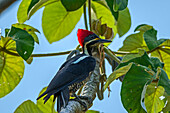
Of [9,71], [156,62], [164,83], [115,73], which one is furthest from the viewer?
[9,71]

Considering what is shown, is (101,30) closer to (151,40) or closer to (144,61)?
(151,40)

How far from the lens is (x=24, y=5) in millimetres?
1985

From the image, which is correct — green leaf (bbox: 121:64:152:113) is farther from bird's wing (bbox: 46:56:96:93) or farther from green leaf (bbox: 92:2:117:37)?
green leaf (bbox: 92:2:117:37)

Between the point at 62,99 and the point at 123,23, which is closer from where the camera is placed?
the point at 62,99

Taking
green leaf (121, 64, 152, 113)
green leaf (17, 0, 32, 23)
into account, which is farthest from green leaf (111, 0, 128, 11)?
green leaf (17, 0, 32, 23)

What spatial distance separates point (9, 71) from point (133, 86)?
0.88 meters

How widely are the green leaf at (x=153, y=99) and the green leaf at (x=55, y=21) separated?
0.99 meters

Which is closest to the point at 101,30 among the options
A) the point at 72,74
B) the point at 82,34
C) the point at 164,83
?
the point at 82,34

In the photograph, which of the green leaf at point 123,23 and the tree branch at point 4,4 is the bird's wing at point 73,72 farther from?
the tree branch at point 4,4

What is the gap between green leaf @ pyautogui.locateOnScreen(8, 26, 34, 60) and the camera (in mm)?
1376

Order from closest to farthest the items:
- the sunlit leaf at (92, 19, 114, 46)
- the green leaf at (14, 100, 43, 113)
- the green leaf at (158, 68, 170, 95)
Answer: the green leaf at (158, 68, 170, 95)
the green leaf at (14, 100, 43, 113)
the sunlit leaf at (92, 19, 114, 46)

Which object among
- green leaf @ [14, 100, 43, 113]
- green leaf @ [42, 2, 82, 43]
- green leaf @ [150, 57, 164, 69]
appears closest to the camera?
green leaf @ [150, 57, 164, 69]

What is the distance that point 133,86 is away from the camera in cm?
124

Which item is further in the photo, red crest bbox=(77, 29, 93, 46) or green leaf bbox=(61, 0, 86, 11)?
red crest bbox=(77, 29, 93, 46)
